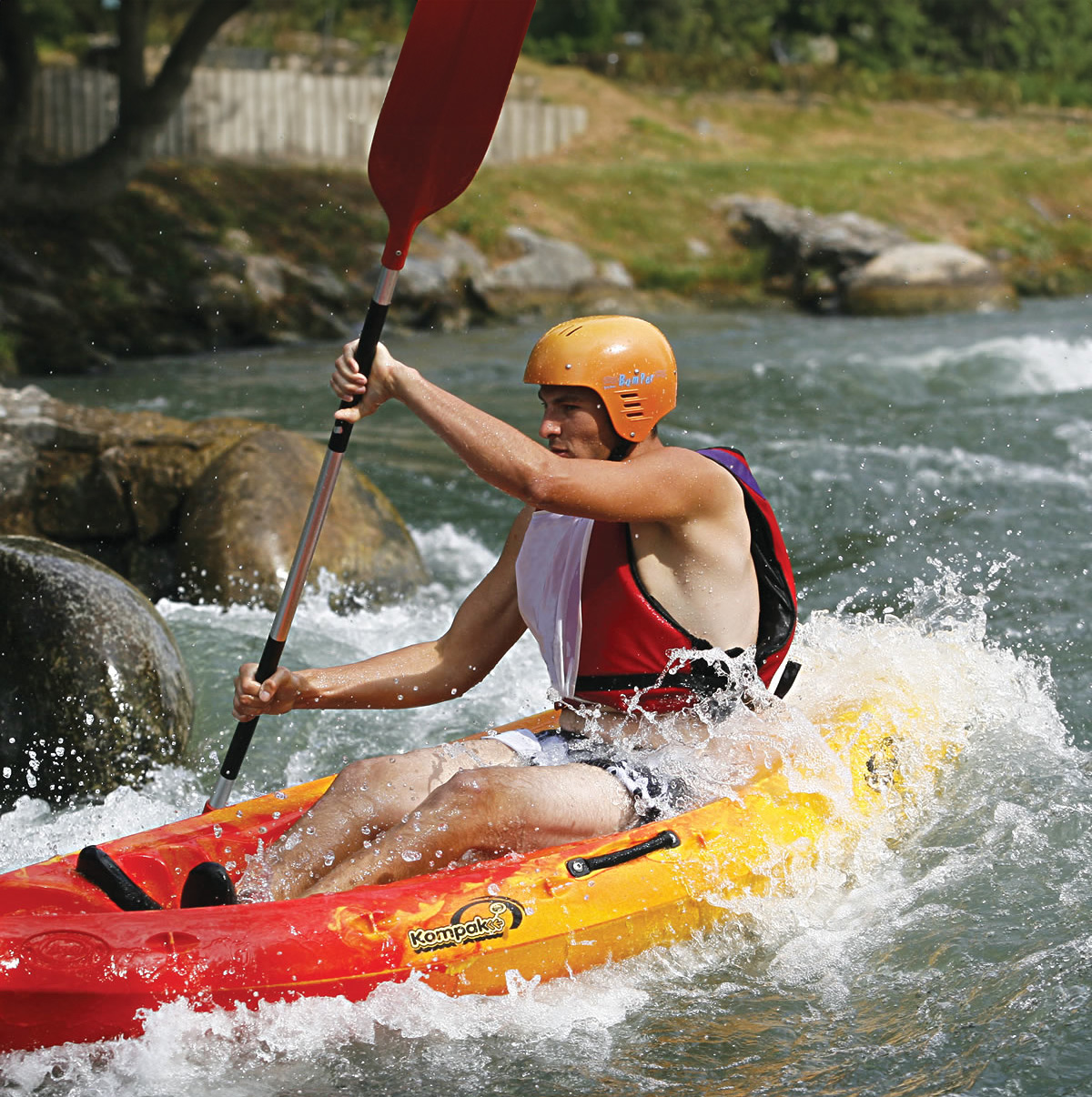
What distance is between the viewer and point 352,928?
322 centimetres

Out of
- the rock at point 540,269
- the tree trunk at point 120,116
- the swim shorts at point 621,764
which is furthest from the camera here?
the rock at point 540,269

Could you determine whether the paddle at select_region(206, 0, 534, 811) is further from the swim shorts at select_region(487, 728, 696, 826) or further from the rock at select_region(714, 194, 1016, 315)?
the rock at select_region(714, 194, 1016, 315)

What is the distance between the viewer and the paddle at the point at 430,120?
3.35 meters

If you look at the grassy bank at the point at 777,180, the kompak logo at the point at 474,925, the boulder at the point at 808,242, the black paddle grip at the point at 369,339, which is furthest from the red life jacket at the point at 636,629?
the boulder at the point at 808,242

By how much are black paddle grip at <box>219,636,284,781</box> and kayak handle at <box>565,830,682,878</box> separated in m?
0.93

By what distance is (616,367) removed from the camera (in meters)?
3.47

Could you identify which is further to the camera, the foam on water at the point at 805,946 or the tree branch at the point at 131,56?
the tree branch at the point at 131,56

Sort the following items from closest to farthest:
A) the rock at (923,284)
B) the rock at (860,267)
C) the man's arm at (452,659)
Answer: the man's arm at (452,659) → the rock at (923,284) → the rock at (860,267)

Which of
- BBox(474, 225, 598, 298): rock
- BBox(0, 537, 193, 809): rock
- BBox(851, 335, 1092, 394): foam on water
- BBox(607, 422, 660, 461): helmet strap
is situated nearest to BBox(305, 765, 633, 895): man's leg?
BBox(607, 422, 660, 461): helmet strap

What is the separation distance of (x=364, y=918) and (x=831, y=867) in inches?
52.7

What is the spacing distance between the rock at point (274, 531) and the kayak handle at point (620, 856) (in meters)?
3.54

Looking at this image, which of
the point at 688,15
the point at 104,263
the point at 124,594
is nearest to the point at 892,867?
the point at 124,594

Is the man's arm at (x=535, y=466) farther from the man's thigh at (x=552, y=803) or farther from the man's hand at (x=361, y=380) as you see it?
the man's thigh at (x=552, y=803)

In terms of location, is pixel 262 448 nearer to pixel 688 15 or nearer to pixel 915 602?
pixel 915 602
